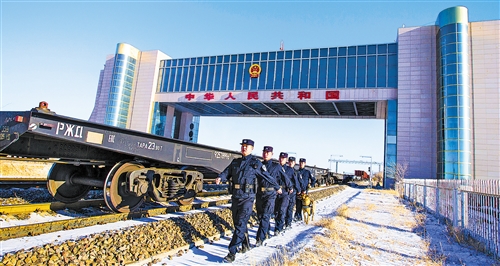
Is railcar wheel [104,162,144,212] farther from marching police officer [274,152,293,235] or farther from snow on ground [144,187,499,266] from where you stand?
marching police officer [274,152,293,235]

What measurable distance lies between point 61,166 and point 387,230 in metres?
7.91

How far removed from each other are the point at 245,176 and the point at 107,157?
3.53 m

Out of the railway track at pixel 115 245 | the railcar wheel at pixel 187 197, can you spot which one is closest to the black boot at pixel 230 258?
the railway track at pixel 115 245

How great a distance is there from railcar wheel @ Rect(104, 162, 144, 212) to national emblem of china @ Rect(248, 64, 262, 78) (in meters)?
29.5

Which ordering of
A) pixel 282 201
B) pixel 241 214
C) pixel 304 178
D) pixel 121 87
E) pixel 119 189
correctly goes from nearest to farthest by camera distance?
1. pixel 241 214
2. pixel 119 189
3. pixel 282 201
4. pixel 304 178
5. pixel 121 87

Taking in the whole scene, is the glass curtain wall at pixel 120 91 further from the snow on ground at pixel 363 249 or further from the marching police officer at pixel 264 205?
the marching police officer at pixel 264 205

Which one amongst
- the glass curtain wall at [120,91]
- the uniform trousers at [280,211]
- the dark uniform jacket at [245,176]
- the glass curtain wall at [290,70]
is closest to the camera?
the dark uniform jacket at [245,176]

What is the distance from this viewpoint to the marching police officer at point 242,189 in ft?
14.6

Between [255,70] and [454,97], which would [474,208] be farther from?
[255,70]

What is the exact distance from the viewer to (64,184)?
659 centimetres

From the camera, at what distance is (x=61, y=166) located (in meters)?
6.61

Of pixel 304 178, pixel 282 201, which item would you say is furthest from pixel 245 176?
pixel 304 178

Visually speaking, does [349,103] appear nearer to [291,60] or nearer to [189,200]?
[291,60]

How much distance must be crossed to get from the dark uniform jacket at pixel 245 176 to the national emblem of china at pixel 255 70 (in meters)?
30.8
